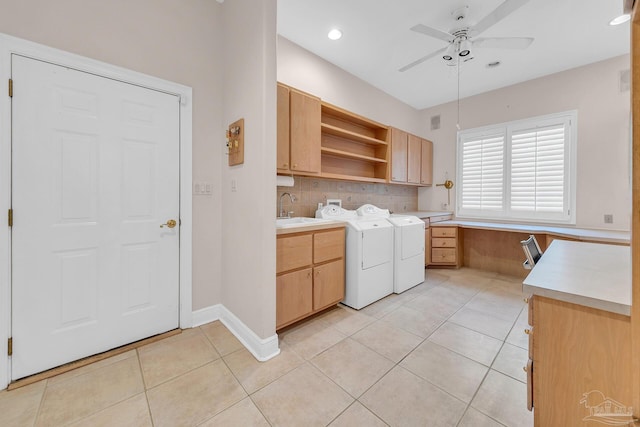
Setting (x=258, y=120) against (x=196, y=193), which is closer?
(x=258, y=120)

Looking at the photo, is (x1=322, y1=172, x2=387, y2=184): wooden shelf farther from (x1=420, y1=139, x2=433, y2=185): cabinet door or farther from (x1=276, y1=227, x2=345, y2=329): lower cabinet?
(x1=420, y1=139, x2=433, y2=185): cabinet door

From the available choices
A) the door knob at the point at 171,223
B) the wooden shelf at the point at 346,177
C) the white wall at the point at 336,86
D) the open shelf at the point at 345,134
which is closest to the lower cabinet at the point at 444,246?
the wooden shelf at the point at 346,177

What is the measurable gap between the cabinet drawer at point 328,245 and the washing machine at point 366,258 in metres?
0.15

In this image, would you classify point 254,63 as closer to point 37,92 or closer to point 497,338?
point 37,92

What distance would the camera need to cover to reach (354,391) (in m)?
1.51

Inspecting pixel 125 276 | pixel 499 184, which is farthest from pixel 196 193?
pixel 499 184

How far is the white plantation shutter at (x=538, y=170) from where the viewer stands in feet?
11.2

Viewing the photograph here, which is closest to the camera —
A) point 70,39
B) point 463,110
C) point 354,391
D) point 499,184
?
point 354,391

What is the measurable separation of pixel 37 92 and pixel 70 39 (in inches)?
16.9

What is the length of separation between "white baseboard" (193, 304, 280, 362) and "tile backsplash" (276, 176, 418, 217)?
1.24m

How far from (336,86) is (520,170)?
305cm

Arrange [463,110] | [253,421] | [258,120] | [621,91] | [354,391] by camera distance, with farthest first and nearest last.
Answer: [463,110] < [621,91] < [258,120] < [354,391] < [253,421]

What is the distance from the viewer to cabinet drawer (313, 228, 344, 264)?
7.52ft
